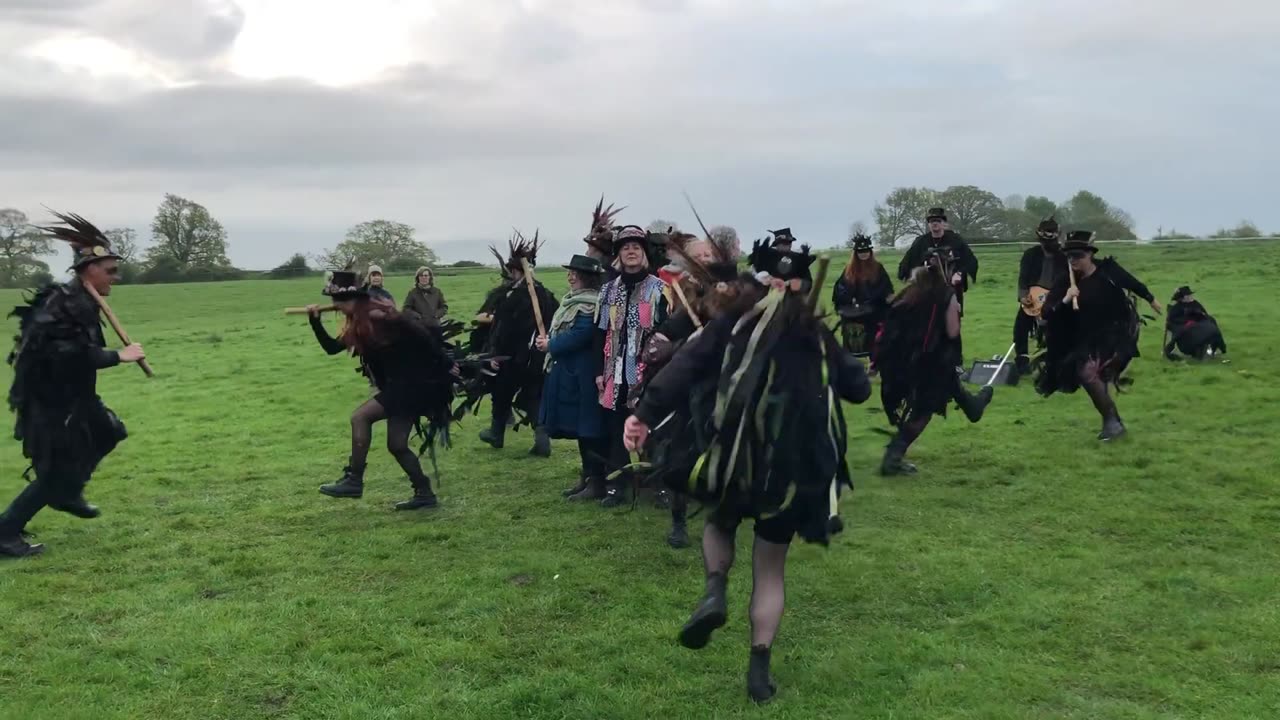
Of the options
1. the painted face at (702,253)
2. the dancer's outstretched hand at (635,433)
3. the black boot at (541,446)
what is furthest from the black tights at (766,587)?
the black boot at (541,446)

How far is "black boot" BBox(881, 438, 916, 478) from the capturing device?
8.80m

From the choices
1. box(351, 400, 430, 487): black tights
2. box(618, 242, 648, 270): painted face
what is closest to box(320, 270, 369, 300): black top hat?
box(351, 400, 430, 487): black tights

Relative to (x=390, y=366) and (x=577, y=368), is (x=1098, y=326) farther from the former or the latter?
(x=390, y=366)

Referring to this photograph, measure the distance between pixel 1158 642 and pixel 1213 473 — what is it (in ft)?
→ 13.0

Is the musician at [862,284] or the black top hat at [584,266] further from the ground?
the black top hat at [584,266]

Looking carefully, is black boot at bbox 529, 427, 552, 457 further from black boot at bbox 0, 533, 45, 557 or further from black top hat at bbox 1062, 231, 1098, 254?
black top hat at bbox 1062, 231, 1098, 254

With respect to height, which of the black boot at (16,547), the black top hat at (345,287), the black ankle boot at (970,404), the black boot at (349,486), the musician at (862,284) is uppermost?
the black top hat at (345,287)

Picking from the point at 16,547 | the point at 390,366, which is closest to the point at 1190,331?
the point at 390,366

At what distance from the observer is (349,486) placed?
7.98 meters

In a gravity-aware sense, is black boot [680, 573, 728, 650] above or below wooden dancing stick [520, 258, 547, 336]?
below

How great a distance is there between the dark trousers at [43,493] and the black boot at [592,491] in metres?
3.62

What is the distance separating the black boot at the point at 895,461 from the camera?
28.9ft

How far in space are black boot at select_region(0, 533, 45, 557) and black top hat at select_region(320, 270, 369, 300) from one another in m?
2.64

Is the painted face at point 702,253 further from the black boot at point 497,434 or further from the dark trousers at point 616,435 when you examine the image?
the black boot at point 497,434
